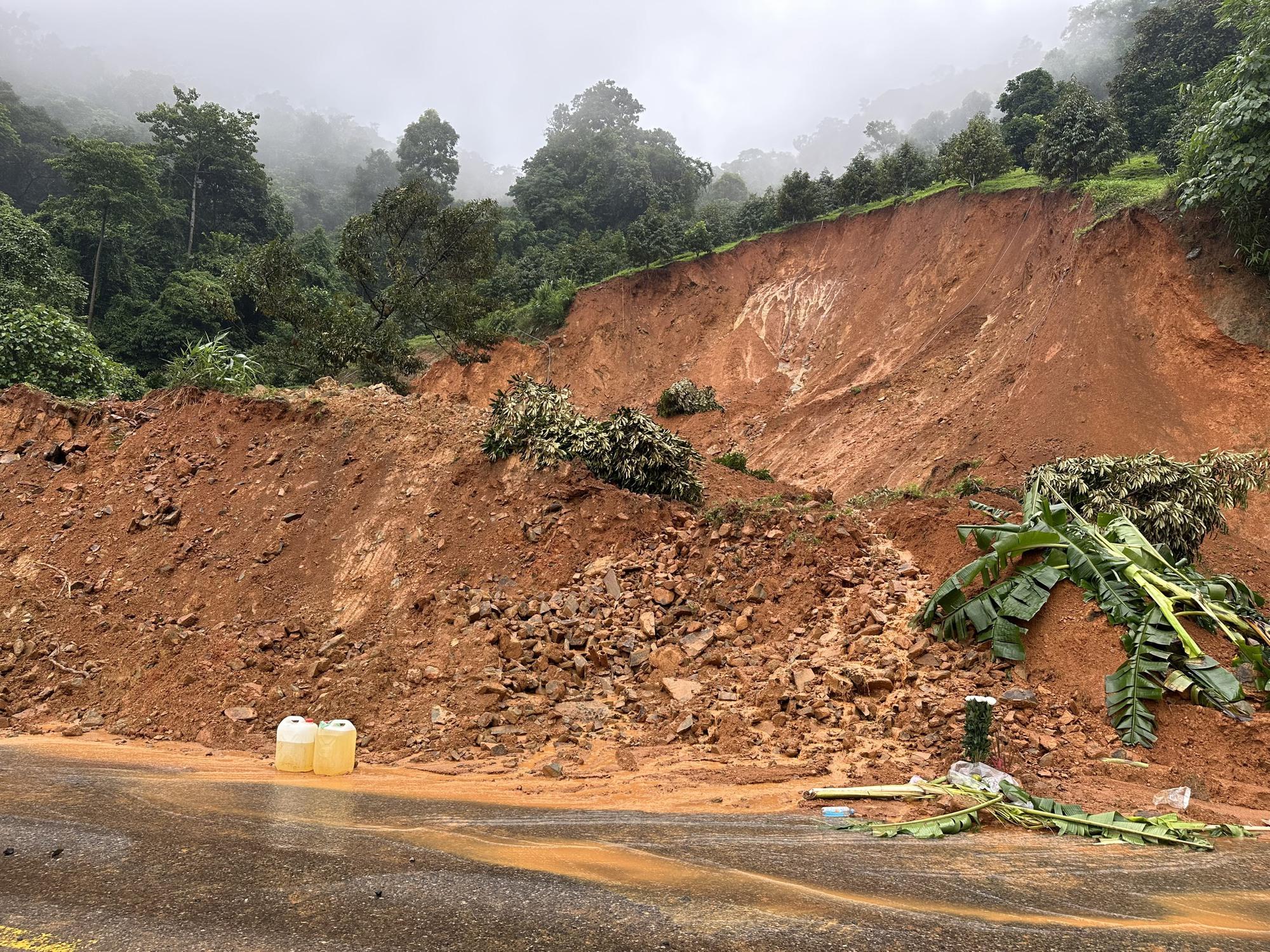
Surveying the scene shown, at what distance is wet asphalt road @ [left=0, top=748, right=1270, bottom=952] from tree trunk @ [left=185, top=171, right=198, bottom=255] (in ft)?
133

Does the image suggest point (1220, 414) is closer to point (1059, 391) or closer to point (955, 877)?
point (1059, 391)

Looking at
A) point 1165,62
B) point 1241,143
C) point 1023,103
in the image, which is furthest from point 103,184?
point 1165,62

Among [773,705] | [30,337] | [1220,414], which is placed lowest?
[773,705]

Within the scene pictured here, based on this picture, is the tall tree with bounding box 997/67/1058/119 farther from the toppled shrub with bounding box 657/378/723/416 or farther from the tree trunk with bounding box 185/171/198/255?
the tree trunk with bounding box 185/171/198/255

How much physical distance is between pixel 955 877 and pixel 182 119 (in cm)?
4900

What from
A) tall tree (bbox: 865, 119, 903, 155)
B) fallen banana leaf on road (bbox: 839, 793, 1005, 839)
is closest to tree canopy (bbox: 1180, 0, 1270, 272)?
fallen banana leaf on road (bbox: 839, 793, 1005, 839)

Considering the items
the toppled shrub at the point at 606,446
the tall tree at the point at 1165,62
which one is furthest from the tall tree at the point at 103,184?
the tall tree at the point at 1165,62

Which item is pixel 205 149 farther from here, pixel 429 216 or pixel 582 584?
pixel 582 584

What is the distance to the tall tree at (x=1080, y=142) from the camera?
Result: 65.7 ft

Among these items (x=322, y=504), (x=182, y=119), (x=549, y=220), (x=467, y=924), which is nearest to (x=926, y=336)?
(x=322, y=504)

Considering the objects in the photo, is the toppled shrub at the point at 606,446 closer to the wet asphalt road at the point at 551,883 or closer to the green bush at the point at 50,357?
the wet asphalt road at the point at 551,883

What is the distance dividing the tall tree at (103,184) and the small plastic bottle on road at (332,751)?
32.8 metres

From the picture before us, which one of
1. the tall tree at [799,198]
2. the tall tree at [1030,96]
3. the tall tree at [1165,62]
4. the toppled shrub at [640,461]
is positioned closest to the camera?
the toppled shrub at [640,461]

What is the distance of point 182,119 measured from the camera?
128ft
